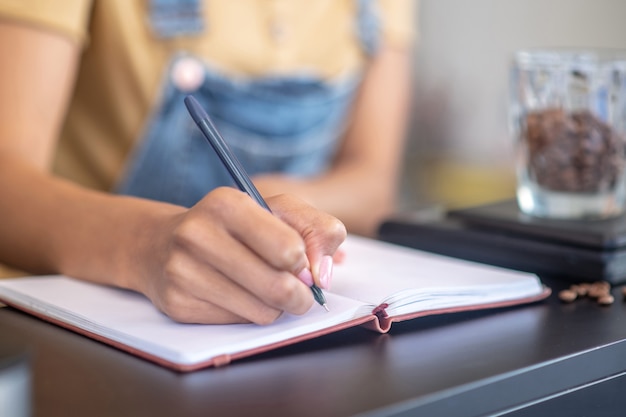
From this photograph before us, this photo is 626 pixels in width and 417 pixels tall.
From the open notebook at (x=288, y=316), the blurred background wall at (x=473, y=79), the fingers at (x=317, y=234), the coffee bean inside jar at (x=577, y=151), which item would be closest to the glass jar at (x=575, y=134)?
the coffee bean inside jar at (x=577, y=151)

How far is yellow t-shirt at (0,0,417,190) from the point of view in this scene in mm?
1121

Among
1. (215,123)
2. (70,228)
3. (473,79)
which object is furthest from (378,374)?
(473,79)

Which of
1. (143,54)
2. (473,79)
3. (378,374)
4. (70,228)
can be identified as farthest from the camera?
(473,79)

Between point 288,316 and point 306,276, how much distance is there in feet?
0.11

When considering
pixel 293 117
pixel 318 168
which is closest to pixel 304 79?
pixel 293 117

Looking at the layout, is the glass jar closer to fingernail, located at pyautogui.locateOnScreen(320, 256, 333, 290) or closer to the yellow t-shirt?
fingernail, located at pyautogui.locateOnScreen(320, 256, 333, 290)

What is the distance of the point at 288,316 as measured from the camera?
0.57m

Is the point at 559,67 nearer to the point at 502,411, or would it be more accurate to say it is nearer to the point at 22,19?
the point at 502,411

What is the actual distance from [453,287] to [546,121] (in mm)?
275

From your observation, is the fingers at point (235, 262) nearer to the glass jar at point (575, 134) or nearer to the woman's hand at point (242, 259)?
the woman's hand at point (242, 259)

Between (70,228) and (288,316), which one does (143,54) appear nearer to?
(70,228)

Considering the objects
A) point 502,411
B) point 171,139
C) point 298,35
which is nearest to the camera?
point 502,411

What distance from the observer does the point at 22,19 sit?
3.17 ft

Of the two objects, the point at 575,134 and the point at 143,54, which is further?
the point at 143,54
